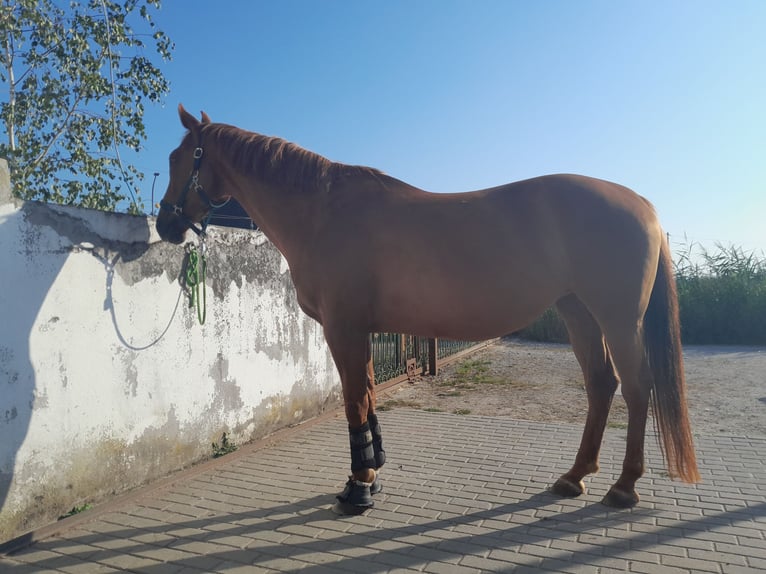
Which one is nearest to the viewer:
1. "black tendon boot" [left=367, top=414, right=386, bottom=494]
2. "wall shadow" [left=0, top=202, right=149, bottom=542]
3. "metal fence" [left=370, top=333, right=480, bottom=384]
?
"wall shadow" [left=0, top=202, right=149, bottom=542]

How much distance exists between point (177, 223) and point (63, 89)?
565 centimetres

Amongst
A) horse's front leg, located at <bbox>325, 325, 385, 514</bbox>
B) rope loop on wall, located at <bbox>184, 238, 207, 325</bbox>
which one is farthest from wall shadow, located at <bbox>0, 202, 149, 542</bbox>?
horse's front leg, located at <bbox>325, 325, 385, 514</bbox>

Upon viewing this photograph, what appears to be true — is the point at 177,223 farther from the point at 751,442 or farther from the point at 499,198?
the point at 751,442

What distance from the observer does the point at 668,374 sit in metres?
3.31

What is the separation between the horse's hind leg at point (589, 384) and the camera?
358 cm

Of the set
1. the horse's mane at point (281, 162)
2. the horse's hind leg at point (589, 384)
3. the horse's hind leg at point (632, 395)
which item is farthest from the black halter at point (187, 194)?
the horse's hind leg at point (632, 395)

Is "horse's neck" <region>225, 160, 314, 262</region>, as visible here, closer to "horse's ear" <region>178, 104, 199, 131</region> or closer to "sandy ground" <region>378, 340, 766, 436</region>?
"horse's ear" <region>178, 104, 199, 131</region>

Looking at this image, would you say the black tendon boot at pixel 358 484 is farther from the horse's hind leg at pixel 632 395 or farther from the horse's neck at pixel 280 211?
the horse's hind leg at pixel 632 395

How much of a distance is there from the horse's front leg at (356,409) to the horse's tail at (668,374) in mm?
1887

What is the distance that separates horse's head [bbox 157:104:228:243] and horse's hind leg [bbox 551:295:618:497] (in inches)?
108

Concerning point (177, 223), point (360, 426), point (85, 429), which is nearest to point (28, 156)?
point (177, 223)

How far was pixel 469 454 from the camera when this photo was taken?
15.1ft

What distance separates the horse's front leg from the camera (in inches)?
130

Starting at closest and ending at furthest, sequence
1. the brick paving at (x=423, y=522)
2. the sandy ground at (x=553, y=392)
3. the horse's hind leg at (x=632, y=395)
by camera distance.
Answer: the brick paving at (x=423, y=522) → the horse's hind leg at (x=632, y=395) → the sandy ground at (x=553, y=392)
